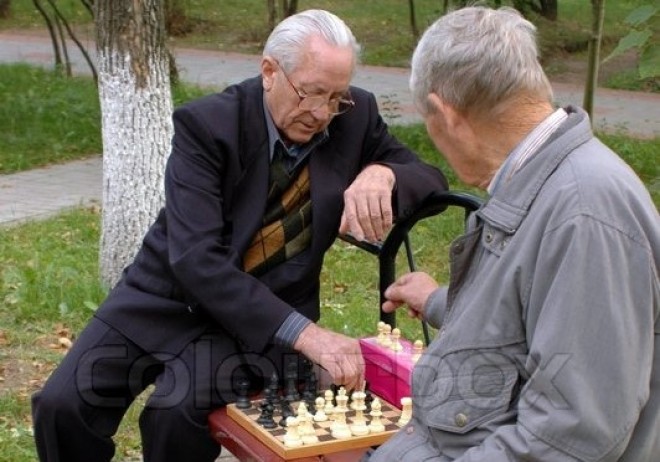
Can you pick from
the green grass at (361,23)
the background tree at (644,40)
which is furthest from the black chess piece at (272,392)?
the green grass at (361,23)

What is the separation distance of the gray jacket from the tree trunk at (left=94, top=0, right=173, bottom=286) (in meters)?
3.72

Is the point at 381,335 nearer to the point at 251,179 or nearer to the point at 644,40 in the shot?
the point at 251,179

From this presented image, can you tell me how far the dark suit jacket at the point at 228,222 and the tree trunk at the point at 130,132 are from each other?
2.50 meters

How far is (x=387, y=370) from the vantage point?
3092mm

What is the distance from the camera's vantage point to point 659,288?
2.08 meters

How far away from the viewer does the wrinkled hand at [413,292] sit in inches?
117

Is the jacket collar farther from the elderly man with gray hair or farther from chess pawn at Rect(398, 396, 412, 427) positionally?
chess pawn at Rect(398, 396, 412, 427)

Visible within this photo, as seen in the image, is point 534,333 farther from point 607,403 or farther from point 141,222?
point 141,222

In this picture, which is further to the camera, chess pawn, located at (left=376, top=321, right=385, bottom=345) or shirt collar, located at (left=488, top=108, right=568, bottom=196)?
chess pawn, located at (left=376, top=321, right=385, bottom=345)

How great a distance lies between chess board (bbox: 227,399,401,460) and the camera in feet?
9.04

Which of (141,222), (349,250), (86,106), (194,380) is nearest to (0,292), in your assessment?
(141,222)

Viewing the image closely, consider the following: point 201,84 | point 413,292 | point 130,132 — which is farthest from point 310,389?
point 201,84

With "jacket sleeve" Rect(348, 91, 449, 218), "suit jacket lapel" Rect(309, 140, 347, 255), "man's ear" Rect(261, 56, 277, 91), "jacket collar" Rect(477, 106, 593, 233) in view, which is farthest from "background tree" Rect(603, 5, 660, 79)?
"jacket collar" Rect(477, 106, 593, 233)

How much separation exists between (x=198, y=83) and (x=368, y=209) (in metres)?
11.4
